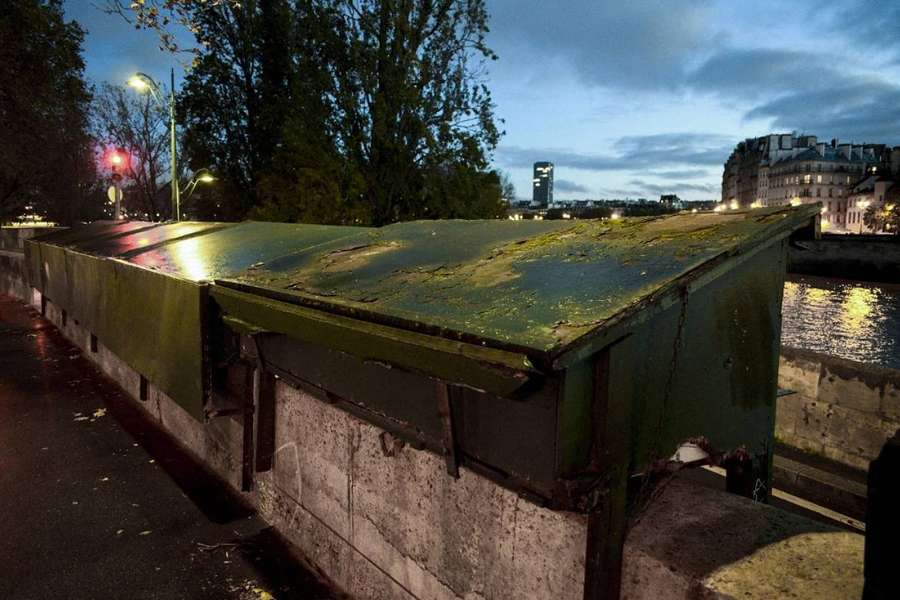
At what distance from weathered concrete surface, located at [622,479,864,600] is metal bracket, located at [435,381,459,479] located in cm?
76

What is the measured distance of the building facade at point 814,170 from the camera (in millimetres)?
117188

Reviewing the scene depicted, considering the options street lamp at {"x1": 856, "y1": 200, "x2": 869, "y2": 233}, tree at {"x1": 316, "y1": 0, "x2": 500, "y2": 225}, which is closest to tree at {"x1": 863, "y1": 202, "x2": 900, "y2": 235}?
street lamp at {"x1": 856, "y1": 200, "x2": 869, "y2": 233}

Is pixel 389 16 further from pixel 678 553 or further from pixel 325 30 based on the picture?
pixel 678 553

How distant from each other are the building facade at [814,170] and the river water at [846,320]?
89.1 m

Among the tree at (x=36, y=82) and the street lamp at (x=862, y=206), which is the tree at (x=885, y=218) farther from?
the tree at (x=36, y=82)

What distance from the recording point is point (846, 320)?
84.0 feet

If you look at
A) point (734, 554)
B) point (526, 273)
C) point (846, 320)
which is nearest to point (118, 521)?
point (526, 273)

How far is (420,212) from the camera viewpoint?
20359 millimetres

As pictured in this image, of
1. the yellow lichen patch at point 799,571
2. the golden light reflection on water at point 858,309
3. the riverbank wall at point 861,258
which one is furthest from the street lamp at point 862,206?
the yellow lichen patch at point 799,571

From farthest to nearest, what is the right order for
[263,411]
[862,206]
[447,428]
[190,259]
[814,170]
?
1. [814,170]
2. [862,206]
3. [190,259]
4. [263,411]
5. [447,428]

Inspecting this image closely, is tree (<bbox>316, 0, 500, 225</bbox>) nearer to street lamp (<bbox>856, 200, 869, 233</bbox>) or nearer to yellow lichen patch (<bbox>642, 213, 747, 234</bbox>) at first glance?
yellow lichen patch (<bbox>642, 213, 747, 234</bbox>)

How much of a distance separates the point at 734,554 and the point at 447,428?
3.73ft

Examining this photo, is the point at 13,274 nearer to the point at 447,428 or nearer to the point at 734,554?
the point at 447,428

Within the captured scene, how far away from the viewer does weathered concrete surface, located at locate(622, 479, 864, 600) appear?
1.81 m
